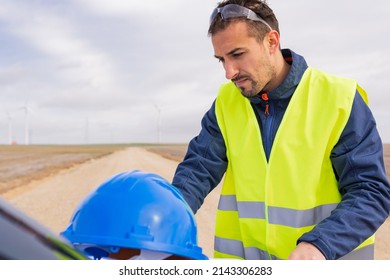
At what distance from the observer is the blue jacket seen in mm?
1954

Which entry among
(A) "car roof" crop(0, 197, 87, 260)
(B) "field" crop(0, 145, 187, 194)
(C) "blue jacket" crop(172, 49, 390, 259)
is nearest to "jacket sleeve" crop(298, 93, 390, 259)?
(C) "blue jacket" crop(172, 49, 390, 259)

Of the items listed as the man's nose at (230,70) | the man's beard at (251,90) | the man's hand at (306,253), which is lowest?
the man's hand at (306,253)

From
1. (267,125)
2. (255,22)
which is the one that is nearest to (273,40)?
(255,22)

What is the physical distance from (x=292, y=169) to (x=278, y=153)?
9cm

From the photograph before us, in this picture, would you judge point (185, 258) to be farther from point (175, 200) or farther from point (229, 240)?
point (229, 240)

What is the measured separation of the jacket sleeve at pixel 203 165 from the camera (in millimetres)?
2308

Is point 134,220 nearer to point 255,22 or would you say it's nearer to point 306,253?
point 306,253

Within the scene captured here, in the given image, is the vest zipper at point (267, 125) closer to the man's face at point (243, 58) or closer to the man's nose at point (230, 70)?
the man's face at point (243, 58)

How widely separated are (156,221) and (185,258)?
14 centimetres

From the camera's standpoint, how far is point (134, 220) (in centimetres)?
163

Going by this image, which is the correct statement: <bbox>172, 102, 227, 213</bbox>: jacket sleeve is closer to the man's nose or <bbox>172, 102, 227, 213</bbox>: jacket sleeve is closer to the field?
the man's nose

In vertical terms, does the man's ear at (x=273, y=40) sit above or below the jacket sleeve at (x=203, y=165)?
above

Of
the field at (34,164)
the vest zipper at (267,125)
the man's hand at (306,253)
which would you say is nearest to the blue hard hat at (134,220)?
the man's hand at (306,253)

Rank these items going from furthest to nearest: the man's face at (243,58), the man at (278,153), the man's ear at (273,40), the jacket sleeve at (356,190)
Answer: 1. the man's ear at (273,40)
2. the man's face at (243,58)
3. the man at (278,153)
4. the jacket sleeve at (356,190)
